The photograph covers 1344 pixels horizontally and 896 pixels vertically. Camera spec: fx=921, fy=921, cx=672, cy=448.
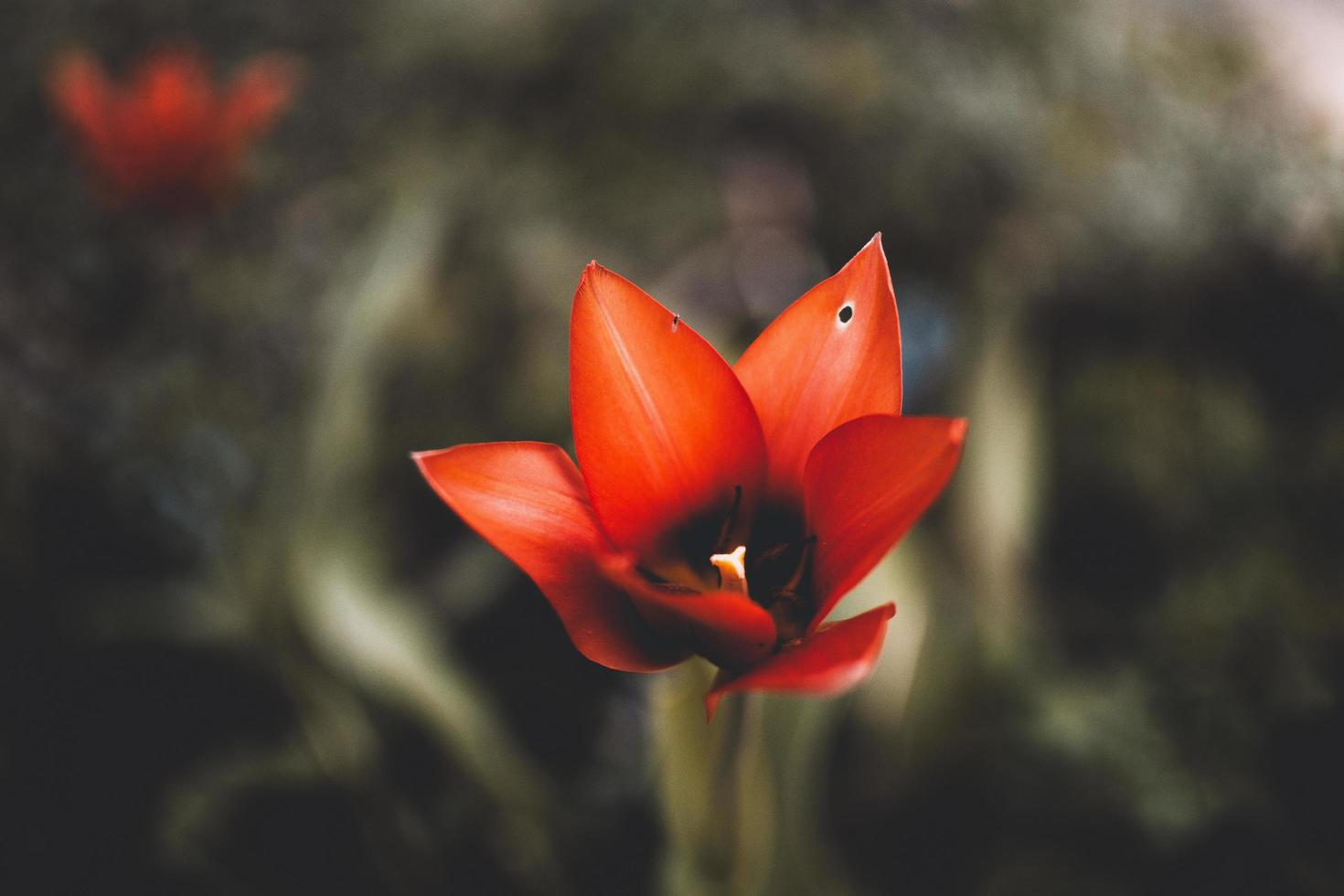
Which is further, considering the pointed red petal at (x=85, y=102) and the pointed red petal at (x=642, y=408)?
the pointed red petal at (x=85, y=102)

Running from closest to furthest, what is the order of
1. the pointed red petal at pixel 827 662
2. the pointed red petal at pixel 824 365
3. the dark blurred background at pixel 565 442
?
the pointed red petal at pixel 827 662 → the pointed red petal at pixel 824 365 → the dark blurred background at pixel 565 442

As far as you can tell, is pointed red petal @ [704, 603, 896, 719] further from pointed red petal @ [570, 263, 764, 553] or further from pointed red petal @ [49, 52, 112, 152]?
pointed red petal @ [49, 52, 112, 152]

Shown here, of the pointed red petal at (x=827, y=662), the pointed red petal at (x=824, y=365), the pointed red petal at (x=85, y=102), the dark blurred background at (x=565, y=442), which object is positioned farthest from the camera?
the pointed red petal at (x=85, y=102)

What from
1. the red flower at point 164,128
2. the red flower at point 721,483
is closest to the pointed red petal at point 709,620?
the red flower at point 721,483

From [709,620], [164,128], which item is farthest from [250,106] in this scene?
[709,620]

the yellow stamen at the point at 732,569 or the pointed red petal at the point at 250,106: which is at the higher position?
the pointed red petal at the point at 250,106

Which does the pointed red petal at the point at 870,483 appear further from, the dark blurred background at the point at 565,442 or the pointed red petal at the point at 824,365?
the dark blurred background at the point at 565,442
